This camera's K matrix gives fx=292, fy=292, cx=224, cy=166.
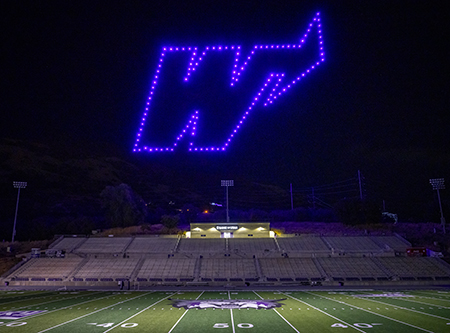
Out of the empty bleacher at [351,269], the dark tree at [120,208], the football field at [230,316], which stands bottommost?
the empty bleacher at [351,269]

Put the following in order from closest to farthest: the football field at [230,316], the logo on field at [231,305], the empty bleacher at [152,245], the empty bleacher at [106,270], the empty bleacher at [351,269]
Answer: the football field at [230,316]
the logo on field at [231,305]
the empty bleacher at [351,269]
the empty bleacher at [106,270]
the empty bleacher at [152,245]

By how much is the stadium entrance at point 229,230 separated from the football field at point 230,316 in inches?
1103

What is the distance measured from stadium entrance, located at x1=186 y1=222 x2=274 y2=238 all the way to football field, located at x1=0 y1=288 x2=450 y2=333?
28.0 meters

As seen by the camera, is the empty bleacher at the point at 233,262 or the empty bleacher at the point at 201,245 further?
the empty bleacher at the point at 201,245

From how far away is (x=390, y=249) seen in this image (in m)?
42.1

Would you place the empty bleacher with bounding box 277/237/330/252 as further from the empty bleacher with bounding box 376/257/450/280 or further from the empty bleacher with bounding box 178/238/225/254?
the empty bleacher with bounding box 178/238/225/254

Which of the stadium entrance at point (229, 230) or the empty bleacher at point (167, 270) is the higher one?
the stadium entrance at point (229, 230)

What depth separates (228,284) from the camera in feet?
114

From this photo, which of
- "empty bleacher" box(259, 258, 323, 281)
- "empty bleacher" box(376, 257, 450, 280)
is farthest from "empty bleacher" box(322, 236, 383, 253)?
"empty bleacher" box(259, 258, 323, 281)

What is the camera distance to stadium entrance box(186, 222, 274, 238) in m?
50.0

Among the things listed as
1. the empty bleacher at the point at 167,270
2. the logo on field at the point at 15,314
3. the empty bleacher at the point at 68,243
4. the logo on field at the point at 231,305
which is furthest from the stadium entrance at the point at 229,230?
the logo on field at the point at 15,314

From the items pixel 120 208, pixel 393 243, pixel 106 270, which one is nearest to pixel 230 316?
pixel 106 270

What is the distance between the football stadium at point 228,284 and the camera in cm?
1489

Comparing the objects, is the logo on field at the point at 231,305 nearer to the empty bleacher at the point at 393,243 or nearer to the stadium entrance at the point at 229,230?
the stadium entrance at the point at 229,230
